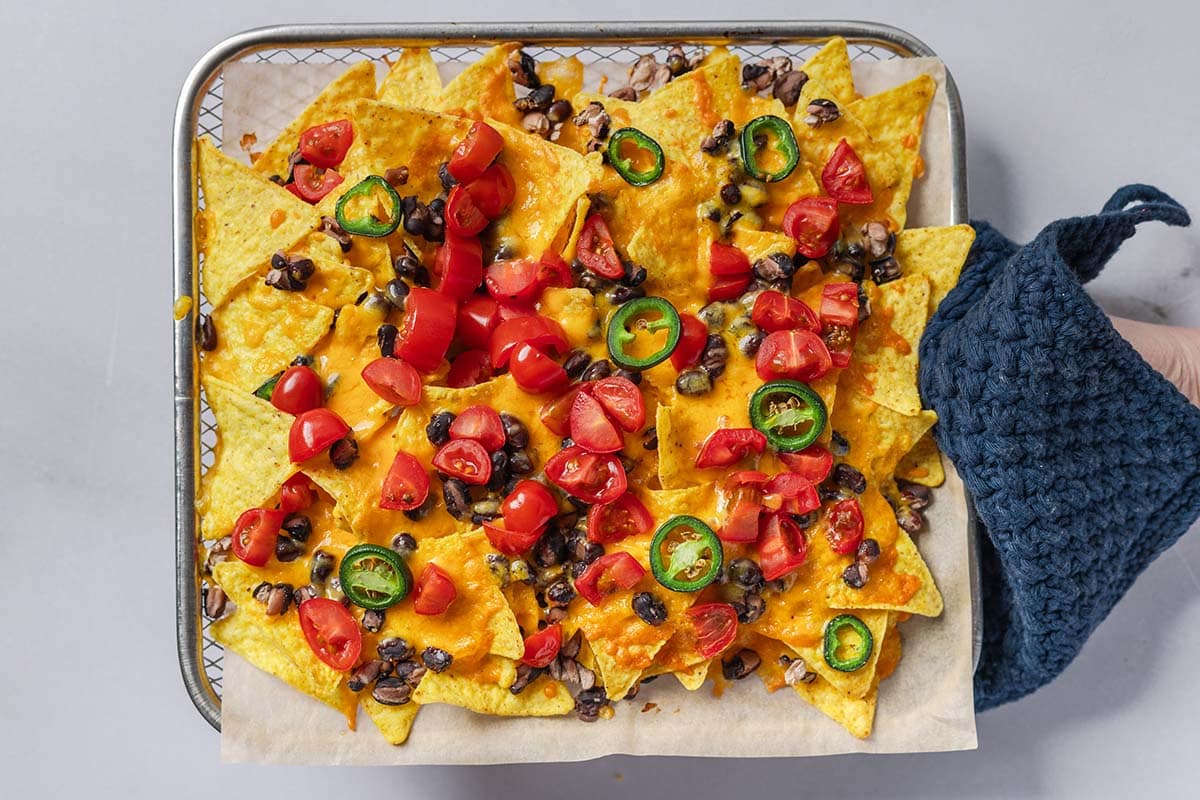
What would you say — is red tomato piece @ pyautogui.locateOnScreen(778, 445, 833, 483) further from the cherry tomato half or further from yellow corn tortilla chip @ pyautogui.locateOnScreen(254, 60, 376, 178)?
yellow corn tortilla chip @ pyautogui.locateOnScreen(254, 60, 376, 178)

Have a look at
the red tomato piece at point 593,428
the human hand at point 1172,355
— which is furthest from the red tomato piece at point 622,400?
the human hand at point 1172,355

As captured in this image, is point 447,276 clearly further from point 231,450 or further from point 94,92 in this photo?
point 94,92

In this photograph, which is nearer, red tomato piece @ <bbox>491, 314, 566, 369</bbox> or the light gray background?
red tomato piece @ <bbox>491, 314, 566, 369</bbox>

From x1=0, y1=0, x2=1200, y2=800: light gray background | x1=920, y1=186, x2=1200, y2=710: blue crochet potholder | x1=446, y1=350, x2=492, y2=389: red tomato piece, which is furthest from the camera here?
x1=0, y1=0, x2=1200, y2=800: light gray background

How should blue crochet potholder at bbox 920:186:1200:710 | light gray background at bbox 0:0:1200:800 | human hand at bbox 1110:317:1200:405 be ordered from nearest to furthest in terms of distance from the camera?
blue crochet potholder at bbox 920:186:1200:710, human hand at bbox 1110:317:1200:405, light gray background at bbox 0:0:1200:800

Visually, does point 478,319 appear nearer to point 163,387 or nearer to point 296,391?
point 296,391

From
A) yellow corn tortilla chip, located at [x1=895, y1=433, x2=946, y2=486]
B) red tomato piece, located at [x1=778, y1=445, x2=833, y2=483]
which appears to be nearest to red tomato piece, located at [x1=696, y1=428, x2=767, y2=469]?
red tomato piece, located at [x1=778, y1=445, x2=833, y2=483]

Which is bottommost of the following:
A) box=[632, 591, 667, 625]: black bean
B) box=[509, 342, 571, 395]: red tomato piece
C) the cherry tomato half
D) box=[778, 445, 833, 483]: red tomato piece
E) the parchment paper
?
the parchment paper
